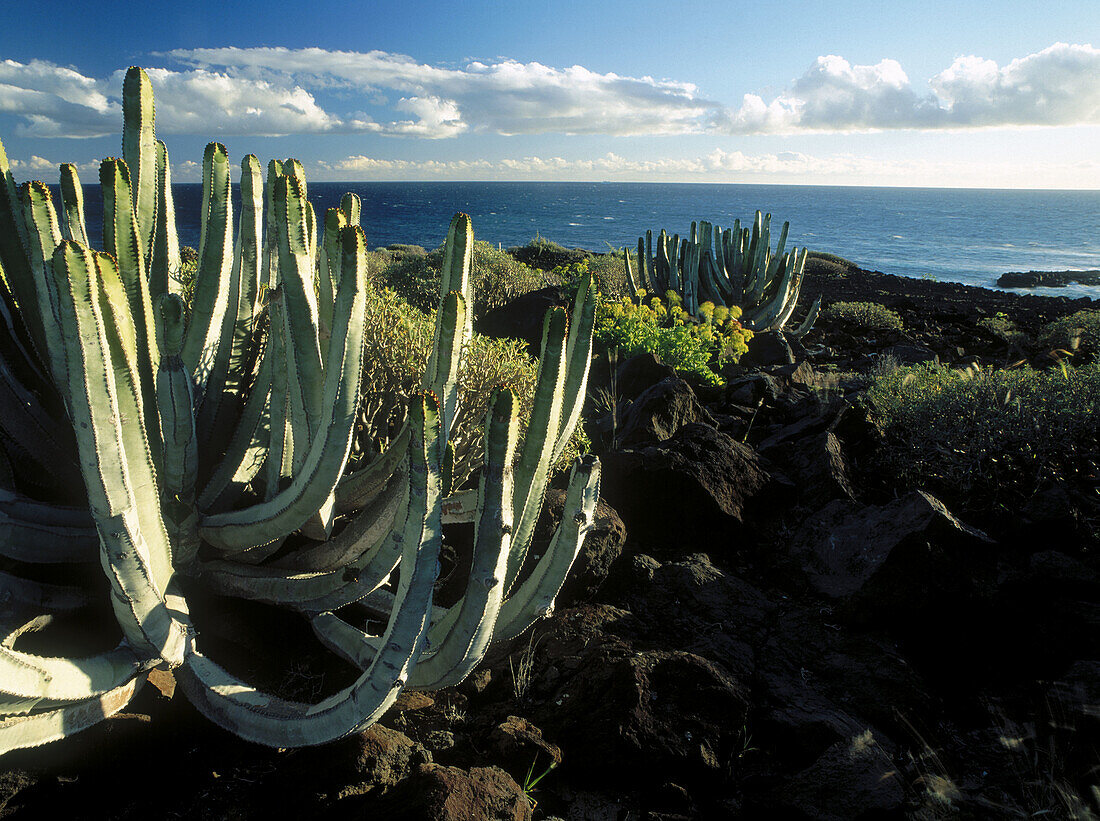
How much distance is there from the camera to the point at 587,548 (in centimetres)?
305

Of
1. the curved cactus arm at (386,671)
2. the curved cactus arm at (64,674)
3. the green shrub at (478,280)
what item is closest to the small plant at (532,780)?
the curved cactus arm at (386,671)

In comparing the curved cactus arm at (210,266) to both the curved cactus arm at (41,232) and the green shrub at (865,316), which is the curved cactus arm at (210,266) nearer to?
the curved cactus arm at (41,232)

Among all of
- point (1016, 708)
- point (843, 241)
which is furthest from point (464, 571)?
point (843, 241)

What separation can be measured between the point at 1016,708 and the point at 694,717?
→ 1.48 m

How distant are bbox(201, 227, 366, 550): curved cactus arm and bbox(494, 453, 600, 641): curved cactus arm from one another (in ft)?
2.38

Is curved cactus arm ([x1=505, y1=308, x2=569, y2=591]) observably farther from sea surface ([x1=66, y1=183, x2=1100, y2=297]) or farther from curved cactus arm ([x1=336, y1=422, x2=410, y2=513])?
sea surface ([x1=66, y1=183, x2=1100, y2=297])

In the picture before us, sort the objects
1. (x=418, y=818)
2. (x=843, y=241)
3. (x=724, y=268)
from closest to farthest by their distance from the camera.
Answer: (x=418, y=818) → (x=724, y=268) → (x=843, y=241)

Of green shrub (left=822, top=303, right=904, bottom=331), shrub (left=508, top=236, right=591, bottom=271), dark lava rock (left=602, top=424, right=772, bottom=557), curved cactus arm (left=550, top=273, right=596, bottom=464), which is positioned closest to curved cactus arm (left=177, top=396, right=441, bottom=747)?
curved cactus arm (left=550, top=273, right=596, bottom=464)

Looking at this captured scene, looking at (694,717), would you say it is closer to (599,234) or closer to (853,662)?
(853,662)

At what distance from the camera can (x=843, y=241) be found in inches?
2968

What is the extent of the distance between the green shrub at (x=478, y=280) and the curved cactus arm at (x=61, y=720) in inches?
362

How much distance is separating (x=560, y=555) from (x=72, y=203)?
85.4 inches

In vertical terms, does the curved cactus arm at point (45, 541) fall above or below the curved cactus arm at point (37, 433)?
below

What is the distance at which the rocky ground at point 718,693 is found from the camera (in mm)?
1873
